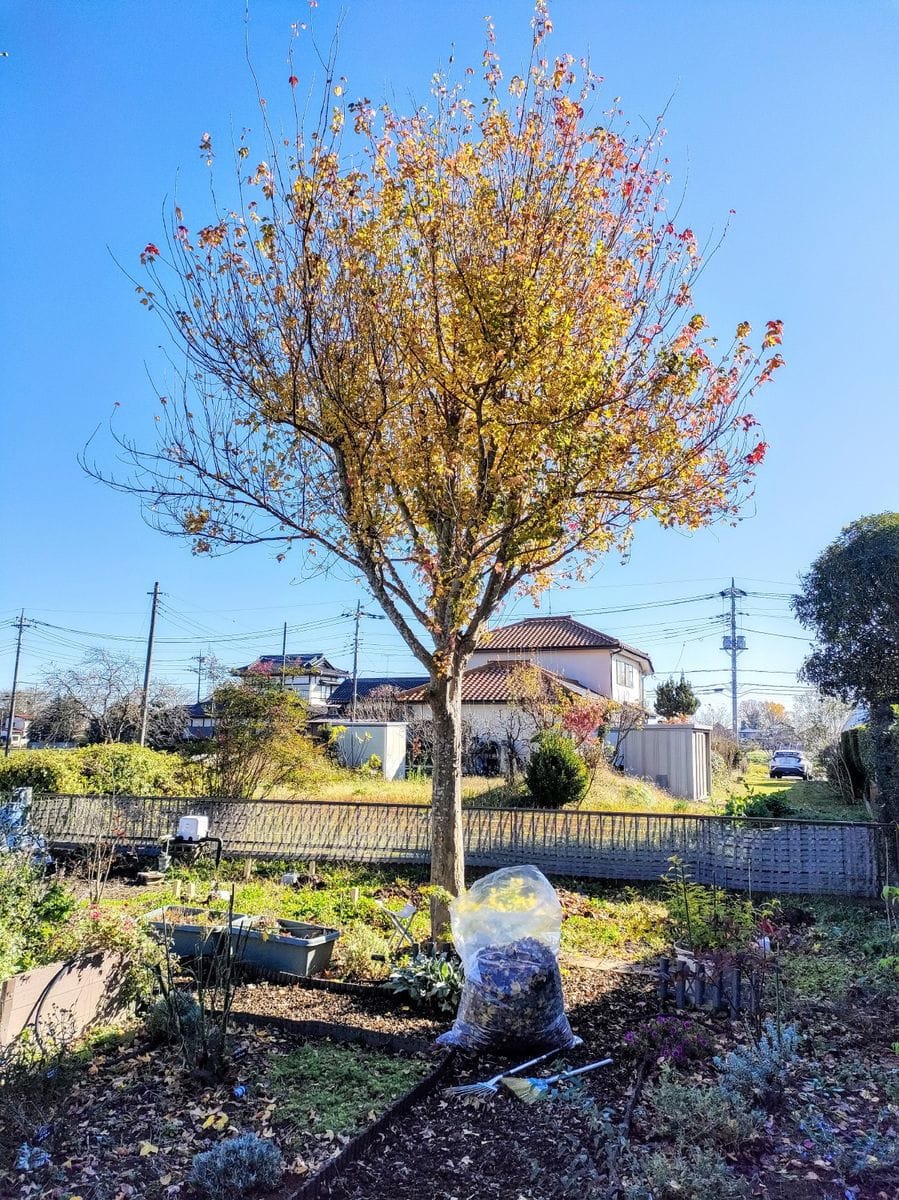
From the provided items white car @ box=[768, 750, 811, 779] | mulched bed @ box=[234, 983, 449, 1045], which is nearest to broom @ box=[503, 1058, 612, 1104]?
mulched bed @ box=[234, 983, 449, 1045]

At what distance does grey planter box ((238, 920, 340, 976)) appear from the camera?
16.3 feet

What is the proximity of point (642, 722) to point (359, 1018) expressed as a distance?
1687 cm

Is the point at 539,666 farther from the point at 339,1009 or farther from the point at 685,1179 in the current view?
the point at 685,1179

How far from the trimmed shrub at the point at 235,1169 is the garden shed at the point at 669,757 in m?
17.1

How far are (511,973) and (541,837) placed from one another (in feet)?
17.6

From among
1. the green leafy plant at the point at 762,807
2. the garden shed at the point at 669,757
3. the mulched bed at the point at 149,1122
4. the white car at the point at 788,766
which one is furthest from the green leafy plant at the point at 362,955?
the white car at the point at 788,766

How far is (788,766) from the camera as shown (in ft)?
94.9

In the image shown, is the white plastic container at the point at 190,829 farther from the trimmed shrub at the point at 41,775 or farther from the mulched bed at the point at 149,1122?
the trimmed shrub at the point at 41,775

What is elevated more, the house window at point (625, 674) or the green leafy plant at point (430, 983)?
the house window at point (625, 674)

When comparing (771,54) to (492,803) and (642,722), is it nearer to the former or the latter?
(492,803)

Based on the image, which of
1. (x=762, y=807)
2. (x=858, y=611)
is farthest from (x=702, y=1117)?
(x=858, y=611)

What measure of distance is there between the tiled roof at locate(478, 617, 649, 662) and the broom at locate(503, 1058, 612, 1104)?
2128 centimetres

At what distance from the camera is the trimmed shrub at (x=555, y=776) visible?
12.5 m

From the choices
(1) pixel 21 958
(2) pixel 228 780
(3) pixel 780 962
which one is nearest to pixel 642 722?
(2) pixel 228 780
